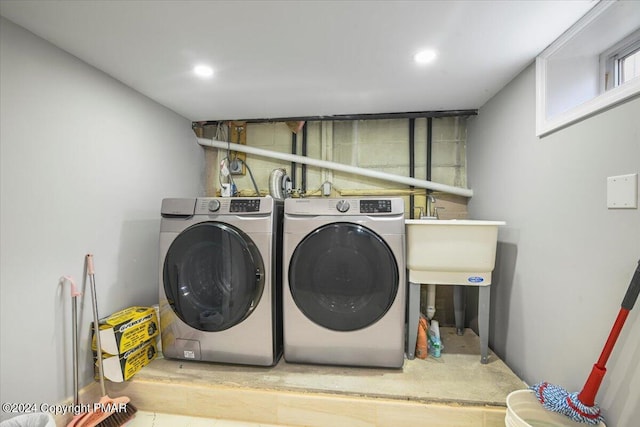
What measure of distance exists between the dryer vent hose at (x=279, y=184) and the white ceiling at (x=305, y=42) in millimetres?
667

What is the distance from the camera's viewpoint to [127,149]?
1.77 meters

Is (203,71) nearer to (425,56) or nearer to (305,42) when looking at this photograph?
(305,42)

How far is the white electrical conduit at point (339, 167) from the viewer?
225 cm

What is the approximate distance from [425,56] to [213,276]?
1.73 meters

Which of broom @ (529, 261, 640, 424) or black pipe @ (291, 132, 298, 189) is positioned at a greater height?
black pipe @ (291, 132, 298, 189)

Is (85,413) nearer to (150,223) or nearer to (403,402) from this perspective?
(150,223)

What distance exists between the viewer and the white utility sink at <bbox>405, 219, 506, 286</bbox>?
59.5 inches

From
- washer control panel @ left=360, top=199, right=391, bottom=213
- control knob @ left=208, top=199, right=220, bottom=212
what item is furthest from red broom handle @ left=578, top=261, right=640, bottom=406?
control knob @ left=208, top=199, right=220, bottom=212

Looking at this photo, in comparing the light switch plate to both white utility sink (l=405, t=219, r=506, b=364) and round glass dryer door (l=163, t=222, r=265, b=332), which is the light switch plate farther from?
round glass dryer door (l=163, t=222, r=265, b=332)

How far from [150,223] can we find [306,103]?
1.46 m

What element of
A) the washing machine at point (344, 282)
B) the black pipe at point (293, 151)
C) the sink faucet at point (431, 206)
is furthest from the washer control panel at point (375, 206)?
the black pipe at point (293, 151)

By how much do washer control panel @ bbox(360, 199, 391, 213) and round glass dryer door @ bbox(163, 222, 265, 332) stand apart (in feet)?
2.20

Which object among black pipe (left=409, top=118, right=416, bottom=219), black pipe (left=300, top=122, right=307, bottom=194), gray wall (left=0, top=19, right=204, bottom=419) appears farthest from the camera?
black pipe (left=300, top=122, right=307, bottom=194)

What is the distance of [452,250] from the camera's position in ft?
5.04
